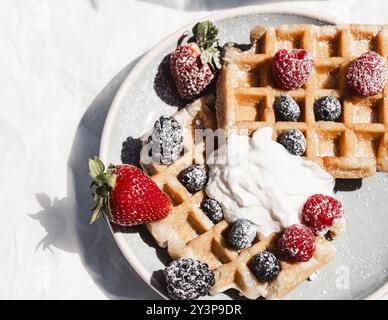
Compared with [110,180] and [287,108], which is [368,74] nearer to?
[287,108]

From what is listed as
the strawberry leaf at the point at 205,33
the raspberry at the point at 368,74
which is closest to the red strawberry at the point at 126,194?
the strawberry leaf at the point at 205,33

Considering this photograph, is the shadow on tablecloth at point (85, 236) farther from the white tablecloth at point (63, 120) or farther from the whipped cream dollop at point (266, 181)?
the whipped cream dollop at point (266, 181)

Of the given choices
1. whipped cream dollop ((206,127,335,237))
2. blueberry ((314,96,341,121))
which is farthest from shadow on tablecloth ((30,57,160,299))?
blueberry ((314,96,341,121))

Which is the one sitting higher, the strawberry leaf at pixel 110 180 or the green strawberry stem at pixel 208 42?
the green strawberry stem at pixel 208 42

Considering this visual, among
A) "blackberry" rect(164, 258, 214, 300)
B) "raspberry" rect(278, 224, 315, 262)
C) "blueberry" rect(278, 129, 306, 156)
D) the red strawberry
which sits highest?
"blueberry" rect(278, 129, 306, 156)

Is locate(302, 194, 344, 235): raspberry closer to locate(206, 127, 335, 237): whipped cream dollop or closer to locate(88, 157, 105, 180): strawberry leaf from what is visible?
locate(206, 127, 335, 237): whipped cream dollop
